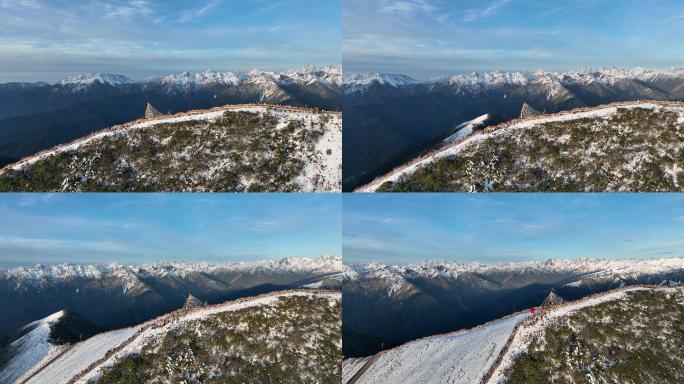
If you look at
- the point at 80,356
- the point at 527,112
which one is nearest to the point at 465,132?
the point at 527,112

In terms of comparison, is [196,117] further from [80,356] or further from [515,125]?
[515,125]

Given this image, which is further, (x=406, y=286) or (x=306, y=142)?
(x=406, y=286)

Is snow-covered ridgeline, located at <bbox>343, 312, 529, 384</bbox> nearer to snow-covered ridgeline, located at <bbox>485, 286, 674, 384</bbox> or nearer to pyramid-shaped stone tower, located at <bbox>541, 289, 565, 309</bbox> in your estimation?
snow-covered ridgeline, located at <bbox>485, 286, 674, 384</bbox>

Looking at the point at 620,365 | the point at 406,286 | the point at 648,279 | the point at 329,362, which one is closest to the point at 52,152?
the point at 329,362

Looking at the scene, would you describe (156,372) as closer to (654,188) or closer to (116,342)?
(116,342)

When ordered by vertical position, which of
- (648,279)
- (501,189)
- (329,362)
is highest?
(501,189)

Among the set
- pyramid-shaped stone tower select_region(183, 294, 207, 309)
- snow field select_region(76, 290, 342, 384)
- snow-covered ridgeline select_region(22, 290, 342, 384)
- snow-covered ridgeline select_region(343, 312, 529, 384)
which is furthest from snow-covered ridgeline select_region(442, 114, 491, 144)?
pyramid-shaped stone tower select_region(183, 294, 207, 309)
